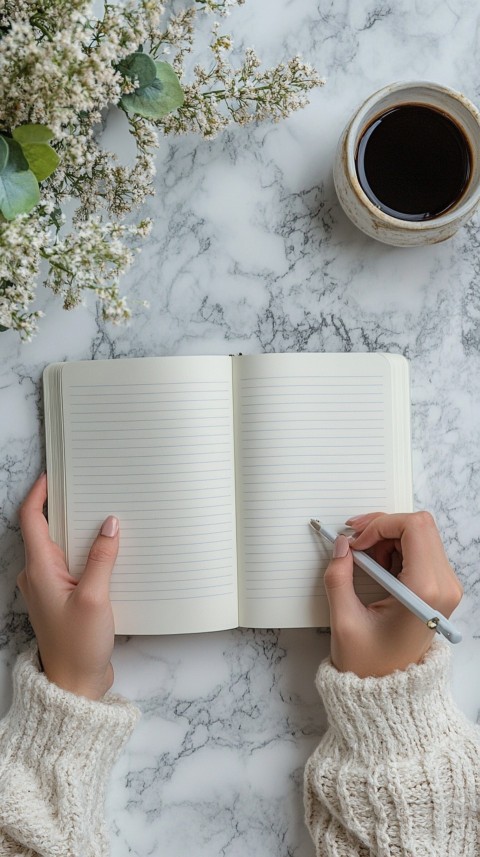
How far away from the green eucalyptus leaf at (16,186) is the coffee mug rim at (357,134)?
1.30 ft

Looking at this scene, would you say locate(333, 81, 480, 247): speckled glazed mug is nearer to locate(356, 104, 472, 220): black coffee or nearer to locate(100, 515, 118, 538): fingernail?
locate(356, 104, 472, 220): black coffee

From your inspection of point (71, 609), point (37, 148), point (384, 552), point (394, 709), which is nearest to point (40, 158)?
point (37, 148)

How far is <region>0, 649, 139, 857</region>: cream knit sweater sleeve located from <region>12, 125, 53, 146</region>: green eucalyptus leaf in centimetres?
65

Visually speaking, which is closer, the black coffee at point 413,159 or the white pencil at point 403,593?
the white pencil at point 403,593

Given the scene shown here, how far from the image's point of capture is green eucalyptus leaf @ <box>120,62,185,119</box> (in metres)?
0.82

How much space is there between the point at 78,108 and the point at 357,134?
0.38m

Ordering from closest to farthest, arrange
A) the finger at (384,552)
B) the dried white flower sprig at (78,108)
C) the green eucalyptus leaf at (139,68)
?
the dried white flower sprig at (78,108) → the green eucalyptus leaf at (139,68) → the finger at (384,552)

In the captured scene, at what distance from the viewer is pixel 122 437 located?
3.24 ft

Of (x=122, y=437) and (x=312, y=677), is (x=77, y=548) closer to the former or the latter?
(x=122, y=437)

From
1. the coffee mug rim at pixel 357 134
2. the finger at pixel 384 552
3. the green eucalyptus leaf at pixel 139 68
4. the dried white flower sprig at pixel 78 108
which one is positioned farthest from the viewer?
the finger at pixel 384 552

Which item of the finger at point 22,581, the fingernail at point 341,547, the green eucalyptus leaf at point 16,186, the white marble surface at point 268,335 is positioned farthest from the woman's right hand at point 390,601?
the green eucalyptus leaf at point 16,186

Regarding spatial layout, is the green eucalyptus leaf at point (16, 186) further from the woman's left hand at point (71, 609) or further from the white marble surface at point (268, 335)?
the woman's left hand at point (71, 609)

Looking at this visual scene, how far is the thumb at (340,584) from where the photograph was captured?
957 mm

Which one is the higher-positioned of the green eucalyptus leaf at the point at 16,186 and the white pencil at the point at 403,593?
the green eucalyptus leaf at the point at 16,186
